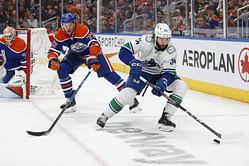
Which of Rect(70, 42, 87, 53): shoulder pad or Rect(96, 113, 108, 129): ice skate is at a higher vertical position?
Rect(70, 42, 87, 53): shoulder pad

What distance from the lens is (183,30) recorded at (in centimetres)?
741

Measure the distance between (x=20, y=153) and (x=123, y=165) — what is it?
71 cm

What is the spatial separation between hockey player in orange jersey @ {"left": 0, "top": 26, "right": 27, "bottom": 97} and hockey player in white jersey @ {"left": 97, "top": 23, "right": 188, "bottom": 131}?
220 centimetres

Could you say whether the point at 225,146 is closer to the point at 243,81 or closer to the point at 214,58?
the point at 243,81

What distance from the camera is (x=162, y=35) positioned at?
387 centimetres

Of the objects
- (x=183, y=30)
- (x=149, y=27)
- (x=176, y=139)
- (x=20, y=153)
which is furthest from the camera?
(x=149, y=27)

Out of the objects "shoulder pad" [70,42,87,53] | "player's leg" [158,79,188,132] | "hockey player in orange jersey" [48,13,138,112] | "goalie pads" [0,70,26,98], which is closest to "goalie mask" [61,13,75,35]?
"hockey player in orange jersey" [48,13,138,112]

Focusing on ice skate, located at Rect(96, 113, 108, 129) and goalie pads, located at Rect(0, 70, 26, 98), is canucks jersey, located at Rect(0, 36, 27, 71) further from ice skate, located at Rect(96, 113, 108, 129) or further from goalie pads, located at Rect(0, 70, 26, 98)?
ice skate, located at Rect(96, 113, 108, 129)

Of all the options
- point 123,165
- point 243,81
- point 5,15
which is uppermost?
point 5,15

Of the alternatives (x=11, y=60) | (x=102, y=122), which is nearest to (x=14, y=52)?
(x=11, y=60)

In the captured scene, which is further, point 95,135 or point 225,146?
point 95,135

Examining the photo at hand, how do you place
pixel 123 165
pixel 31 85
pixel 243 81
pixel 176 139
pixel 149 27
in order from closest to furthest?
pixel 123 165, pixel 176 139, pixel 243 81, pixel 31 85, pixel 149 27

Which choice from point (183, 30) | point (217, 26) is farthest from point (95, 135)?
point (183, 30)

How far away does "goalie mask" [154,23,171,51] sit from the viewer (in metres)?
3.87
